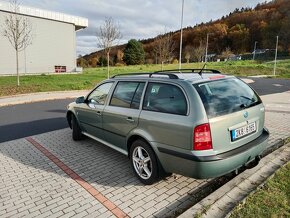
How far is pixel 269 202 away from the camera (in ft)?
9.64

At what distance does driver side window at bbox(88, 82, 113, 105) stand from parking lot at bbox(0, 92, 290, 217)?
3.54 feet

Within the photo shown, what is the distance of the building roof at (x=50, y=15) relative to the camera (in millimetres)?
23891

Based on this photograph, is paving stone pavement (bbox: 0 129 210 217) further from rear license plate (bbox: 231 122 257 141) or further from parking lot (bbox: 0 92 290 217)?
rear license plate (bbox: 231 122 257 141)

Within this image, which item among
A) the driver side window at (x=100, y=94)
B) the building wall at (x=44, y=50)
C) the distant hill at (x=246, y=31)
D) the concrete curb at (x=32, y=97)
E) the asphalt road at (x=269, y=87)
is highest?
the distant hill at (x=246, y=31)

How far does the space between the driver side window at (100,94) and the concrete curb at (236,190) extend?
252cm

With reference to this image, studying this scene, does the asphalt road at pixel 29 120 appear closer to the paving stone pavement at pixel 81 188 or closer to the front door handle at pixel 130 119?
the paving stone pavement at pixel 81 188

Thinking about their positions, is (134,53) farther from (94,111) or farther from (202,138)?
(202,138)

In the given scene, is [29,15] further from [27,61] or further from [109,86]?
[109,86]

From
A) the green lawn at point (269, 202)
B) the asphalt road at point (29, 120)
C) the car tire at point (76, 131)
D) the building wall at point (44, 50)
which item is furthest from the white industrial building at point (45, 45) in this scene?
the green lawn at point (269, 202)

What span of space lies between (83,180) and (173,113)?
1872 mm

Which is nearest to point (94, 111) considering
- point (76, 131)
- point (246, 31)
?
point (76, 131)

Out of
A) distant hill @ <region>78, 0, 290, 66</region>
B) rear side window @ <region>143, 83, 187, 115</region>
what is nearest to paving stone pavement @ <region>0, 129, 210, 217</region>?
rear side window @ <region>143, 83, 187, 115</region>

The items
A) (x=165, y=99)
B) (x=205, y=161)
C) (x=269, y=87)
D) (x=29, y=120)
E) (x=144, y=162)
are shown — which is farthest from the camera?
(x=269, y=87)

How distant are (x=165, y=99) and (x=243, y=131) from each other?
1129mm
